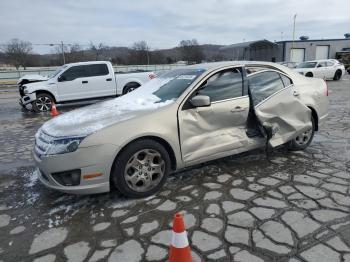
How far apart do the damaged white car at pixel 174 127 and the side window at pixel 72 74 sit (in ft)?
24.9

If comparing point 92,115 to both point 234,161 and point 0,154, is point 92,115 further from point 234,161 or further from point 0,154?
point 0,154

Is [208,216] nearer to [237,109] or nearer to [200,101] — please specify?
[200,101]

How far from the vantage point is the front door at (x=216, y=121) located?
4145mm

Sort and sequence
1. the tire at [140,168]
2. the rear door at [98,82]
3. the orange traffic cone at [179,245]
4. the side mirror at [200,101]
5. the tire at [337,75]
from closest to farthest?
the orange traffic cone at [179,245]
the tire at [140,168]
the side mirror at [200,101]
the rear door at [98,82]
the tire at [337,75]

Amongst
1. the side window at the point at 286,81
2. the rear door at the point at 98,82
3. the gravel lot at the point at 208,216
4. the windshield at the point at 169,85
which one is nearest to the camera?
the gravel lot at the point at 208,216

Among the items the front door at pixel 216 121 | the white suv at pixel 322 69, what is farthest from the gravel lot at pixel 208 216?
the white suv at pixel 322 69

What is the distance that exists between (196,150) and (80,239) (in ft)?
5.85

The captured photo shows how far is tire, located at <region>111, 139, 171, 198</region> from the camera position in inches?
→ 146

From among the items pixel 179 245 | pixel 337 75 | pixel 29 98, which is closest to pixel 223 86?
pixel 179 245

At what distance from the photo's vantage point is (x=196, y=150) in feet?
13.8

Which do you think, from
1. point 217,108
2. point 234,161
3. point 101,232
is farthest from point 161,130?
point 234,161

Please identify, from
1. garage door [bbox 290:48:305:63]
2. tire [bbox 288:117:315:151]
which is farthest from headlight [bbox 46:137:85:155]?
garage door [bbox 290:48:305:63]

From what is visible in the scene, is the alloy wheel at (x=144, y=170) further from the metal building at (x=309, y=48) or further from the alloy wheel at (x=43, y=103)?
the metal building at (x=309, y=48)

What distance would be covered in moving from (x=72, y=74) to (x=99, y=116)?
28.4 ft
